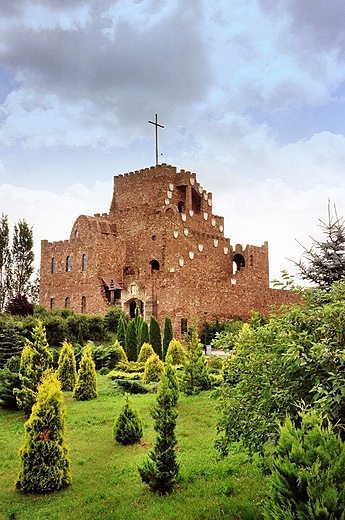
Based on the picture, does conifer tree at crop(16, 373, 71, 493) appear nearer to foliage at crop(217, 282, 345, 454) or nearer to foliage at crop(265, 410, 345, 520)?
foliage at crop(217, 282, 345, 454)

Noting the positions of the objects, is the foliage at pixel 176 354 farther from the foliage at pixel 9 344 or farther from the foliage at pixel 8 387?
the foliage at pixel 8 387

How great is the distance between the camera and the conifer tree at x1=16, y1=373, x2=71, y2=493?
9.56 m

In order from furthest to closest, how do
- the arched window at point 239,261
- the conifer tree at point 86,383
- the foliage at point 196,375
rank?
the arched window at point 239,261
the foliage at point 196,375
the conifer tree at point 86,383

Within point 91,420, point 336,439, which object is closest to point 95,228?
point 91,420

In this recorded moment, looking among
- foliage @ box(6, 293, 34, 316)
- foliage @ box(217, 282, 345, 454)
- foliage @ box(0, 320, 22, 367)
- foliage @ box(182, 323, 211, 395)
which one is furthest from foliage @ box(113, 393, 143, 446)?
foliage @ box(6, 293, 34, 316)

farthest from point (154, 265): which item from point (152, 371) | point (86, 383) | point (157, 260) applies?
point (86, 383)

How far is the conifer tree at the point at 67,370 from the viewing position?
18.2 metres

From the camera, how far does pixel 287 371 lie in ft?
23.1

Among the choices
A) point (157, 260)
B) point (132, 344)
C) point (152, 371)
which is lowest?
point (152, 371)

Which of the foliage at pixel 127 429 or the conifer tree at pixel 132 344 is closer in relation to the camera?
the foliage at pixel 127 429

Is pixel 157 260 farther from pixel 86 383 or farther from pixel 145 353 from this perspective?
pixel 86 383

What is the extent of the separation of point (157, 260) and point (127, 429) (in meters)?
26.5

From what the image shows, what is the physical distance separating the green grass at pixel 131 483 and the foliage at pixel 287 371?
3.38ft

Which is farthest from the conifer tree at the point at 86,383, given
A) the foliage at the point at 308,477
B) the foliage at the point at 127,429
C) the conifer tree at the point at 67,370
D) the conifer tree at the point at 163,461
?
the foliage at the point at 308,477
